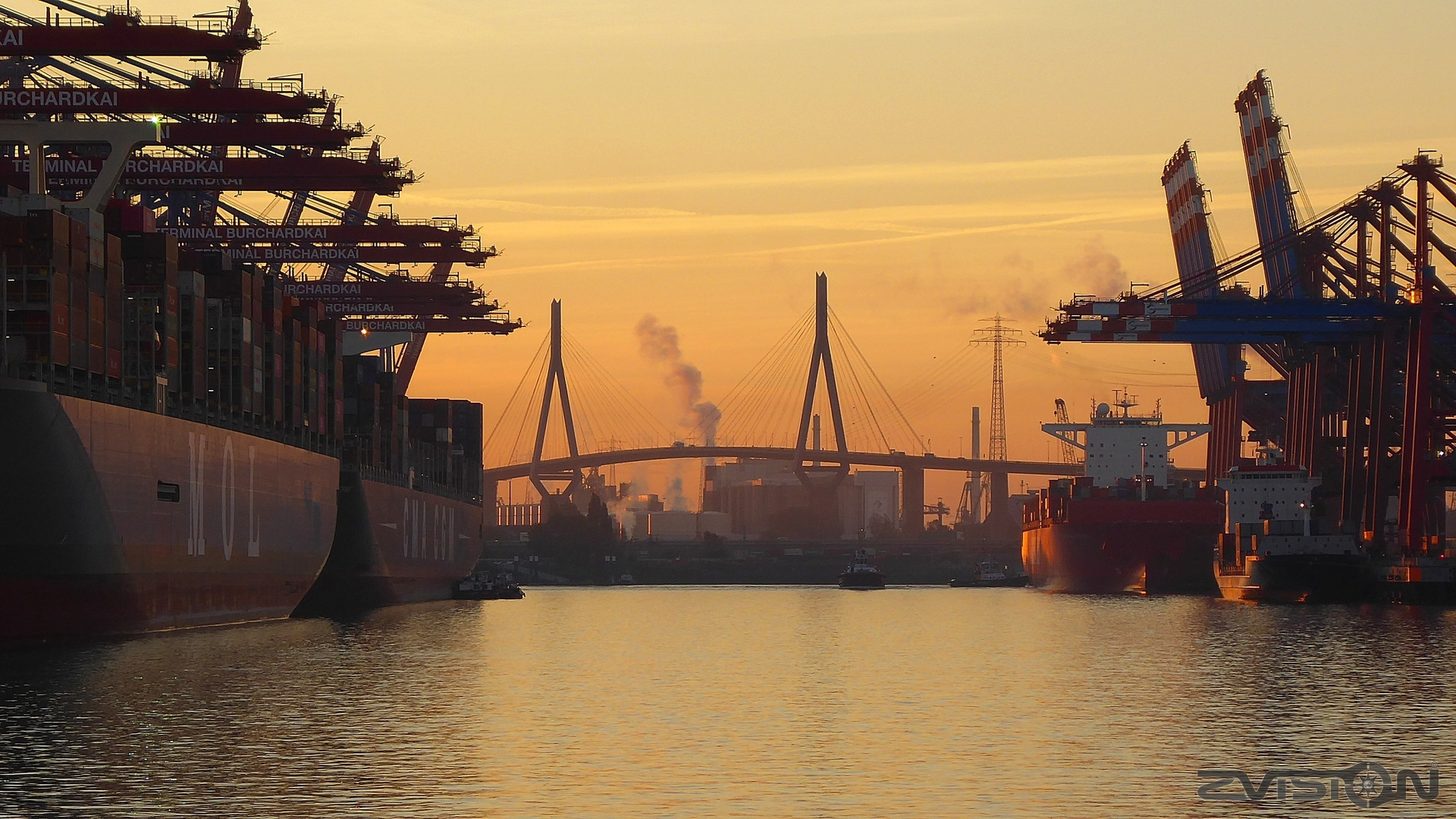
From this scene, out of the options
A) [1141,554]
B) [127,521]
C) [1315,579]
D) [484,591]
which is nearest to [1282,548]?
[1315,579]

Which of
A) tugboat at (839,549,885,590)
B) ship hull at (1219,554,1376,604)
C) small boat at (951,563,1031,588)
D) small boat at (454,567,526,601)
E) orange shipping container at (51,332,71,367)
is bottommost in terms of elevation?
small boat at (951,563,1031,588)

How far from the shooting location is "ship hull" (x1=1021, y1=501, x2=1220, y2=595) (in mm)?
120000

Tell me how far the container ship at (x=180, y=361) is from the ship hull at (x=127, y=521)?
0.24 ft

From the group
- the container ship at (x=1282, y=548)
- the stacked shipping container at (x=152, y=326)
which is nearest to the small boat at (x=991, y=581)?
the container ship at (x=1282, y=548)

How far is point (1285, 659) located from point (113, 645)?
93.8 feet

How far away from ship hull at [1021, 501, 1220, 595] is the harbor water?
60.7 metres

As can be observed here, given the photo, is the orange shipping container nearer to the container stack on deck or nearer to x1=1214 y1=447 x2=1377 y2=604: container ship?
the container stack on deck

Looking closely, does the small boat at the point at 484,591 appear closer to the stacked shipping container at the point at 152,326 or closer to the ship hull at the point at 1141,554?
the stacked shipping container at the point at 152,326

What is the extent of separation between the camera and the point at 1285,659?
47531 mm

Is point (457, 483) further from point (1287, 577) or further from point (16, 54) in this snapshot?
point (16, 54)

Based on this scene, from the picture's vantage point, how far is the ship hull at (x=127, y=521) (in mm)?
44469

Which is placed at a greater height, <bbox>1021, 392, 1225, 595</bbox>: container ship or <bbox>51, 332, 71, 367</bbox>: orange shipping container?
<bbox>51, 332, 71, 367</bbox>: orange shipping container

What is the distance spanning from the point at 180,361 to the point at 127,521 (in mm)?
8738

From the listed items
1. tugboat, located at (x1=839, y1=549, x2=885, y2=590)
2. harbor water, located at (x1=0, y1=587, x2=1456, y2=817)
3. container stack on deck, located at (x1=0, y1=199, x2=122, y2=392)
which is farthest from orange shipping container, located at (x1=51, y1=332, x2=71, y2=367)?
tugboat, located at (x1=839, y1=549, x2=885, y2=590)
